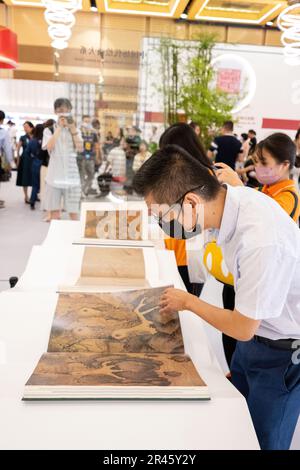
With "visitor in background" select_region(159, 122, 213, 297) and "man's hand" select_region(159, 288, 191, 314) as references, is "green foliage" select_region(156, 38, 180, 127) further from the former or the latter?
"man's hand" select_region(159, 288, 191, 314)

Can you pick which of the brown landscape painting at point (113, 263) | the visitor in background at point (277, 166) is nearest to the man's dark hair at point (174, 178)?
the brown landscape painting at point (113, 263)

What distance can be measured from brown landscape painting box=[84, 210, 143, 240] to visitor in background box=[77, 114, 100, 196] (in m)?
3.37

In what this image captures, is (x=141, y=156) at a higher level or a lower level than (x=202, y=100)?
lower

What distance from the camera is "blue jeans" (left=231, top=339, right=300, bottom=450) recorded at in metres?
1.08

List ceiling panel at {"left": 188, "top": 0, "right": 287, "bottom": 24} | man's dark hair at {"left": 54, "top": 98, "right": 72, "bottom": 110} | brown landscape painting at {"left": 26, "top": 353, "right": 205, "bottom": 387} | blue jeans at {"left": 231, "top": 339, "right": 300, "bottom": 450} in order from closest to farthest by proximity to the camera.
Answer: brown landscape painting at {"left": 26, "top": 353, "right": 205, "bottom": 387} → blue jeans at {"left": 231, "top": 339, "right": 300, "bottom": 450} → man's dark hair at {"left": 54, "top": 98, "right": 72, "bottom": 110} → ceiling panel at {"left": 188, "top": 0, "right": 287, "bottom": 24}

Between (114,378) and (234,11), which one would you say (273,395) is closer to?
(114,378)

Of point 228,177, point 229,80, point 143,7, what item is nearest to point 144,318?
point 228,177

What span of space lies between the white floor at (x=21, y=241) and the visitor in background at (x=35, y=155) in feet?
0.86

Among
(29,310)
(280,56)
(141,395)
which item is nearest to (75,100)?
(29,310)

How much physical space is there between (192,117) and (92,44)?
1.42 metres

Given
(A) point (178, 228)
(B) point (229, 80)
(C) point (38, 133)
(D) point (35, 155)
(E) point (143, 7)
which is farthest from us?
(E) point (143, 7)

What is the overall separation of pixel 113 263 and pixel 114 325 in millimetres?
468

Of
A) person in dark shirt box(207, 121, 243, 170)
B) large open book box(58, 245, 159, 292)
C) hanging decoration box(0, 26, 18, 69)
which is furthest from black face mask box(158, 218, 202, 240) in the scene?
hanging decoration box(0, 26, 18, 69)

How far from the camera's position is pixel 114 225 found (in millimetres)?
1863
